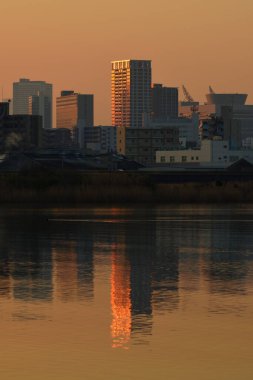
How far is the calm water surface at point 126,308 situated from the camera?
74.5ft

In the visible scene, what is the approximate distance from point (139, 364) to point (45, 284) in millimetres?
14174

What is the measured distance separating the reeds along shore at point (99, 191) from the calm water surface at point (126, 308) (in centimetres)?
6756

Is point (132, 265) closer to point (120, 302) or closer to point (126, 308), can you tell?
point (120, 302)

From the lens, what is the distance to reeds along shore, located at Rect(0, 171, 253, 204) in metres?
127

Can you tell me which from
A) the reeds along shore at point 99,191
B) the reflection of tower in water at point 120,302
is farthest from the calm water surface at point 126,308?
the reeds along shore at point 99,191

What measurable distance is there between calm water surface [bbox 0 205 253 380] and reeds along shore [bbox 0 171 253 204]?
2660 inches

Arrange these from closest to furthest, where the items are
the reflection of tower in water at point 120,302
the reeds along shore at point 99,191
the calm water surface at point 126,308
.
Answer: the calm water surface at point 126,308 < the reflection of tower in water at point 120,302 < the reeds along shore at point 99,191

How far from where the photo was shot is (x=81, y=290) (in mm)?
34906

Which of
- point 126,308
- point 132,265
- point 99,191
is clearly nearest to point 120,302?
point 126,308

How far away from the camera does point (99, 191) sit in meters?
130

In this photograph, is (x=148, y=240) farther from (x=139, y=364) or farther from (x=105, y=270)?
Result: (x=139, y=364)

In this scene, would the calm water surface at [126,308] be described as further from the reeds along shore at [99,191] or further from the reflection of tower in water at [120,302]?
the reeds along shore at [99,191]

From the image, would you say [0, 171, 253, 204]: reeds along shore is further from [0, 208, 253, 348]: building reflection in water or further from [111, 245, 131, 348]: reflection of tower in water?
[111, 245, 131, 348]: reflection of tower in water

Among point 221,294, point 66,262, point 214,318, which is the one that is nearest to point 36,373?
point 214,318
